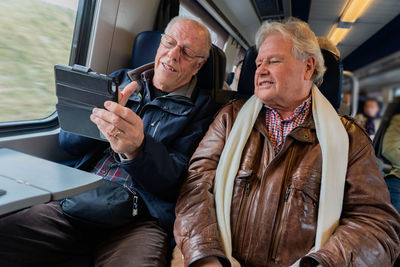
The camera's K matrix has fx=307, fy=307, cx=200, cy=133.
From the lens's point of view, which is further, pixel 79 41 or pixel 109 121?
pixel 79 41

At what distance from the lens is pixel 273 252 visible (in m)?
1.44

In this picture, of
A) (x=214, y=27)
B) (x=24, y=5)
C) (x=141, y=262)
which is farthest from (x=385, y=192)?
(x=214, y=27)

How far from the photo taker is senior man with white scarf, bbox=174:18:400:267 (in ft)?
4.48

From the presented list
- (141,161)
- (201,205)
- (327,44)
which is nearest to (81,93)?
(141,161)

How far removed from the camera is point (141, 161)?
1.44 m

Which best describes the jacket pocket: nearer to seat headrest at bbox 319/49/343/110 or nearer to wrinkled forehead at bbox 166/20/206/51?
seat headrest at bbox 319/49/343/110

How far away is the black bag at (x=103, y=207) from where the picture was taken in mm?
1585

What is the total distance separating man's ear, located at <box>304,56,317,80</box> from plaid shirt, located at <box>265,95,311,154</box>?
125 mm

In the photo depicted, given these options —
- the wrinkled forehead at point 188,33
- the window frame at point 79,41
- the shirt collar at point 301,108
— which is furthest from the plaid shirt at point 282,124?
the window frame at point 79,41

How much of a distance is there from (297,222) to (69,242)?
1.18m

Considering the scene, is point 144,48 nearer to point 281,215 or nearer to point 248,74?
point 248,74

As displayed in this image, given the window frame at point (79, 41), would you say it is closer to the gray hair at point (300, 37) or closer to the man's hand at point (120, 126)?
the man's hand at point (120, 126)

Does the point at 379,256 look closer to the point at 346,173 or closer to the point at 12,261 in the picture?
the point at 346,173

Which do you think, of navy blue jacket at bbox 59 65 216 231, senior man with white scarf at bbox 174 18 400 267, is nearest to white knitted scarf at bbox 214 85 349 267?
senior man with white scarf at bbox 174 18 400 267
